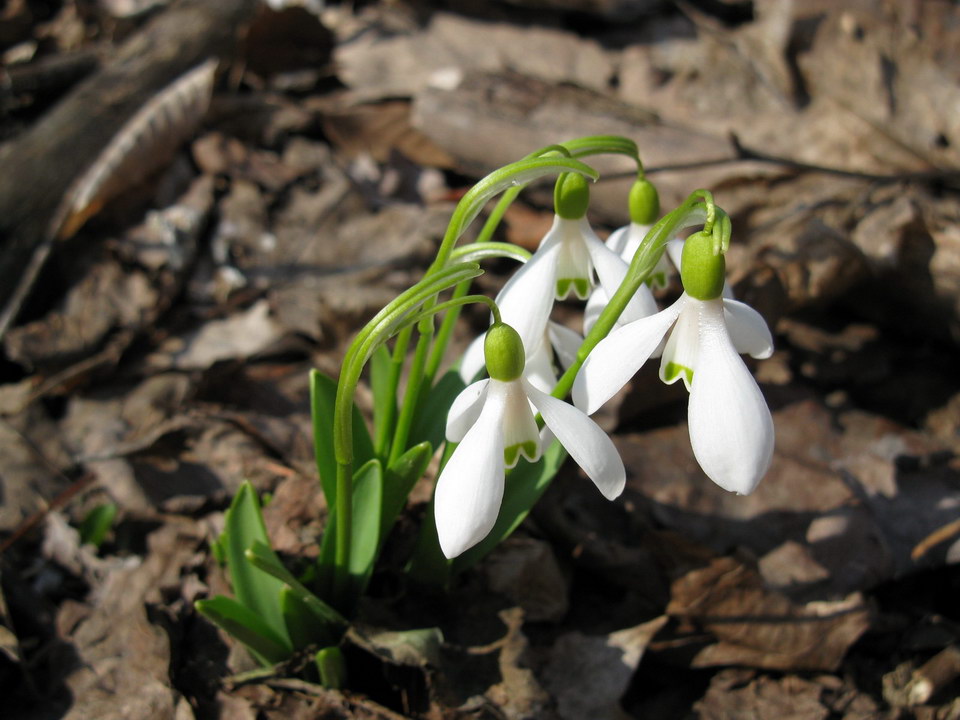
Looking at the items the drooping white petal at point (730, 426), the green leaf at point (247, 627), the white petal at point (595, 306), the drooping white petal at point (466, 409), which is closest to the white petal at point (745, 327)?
the drooping white petal at point (730, 426)

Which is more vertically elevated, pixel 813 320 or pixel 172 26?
pixel 172 26

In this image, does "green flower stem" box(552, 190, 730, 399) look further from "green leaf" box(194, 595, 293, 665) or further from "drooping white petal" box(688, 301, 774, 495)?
"green leaf" box(194, 595, 293, 665)

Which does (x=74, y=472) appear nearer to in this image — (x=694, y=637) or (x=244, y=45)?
(x=694, y=637)

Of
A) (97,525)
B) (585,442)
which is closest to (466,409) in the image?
(585,442)

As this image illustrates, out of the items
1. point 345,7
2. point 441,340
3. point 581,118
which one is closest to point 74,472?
point 441,340

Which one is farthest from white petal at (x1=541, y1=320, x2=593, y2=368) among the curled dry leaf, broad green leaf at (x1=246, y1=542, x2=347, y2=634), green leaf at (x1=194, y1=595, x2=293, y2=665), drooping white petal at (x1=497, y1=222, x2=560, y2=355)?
the curled dry leaf

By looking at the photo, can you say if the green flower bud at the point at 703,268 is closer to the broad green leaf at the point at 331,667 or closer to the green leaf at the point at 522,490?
the green leaf at the point at 522,490
